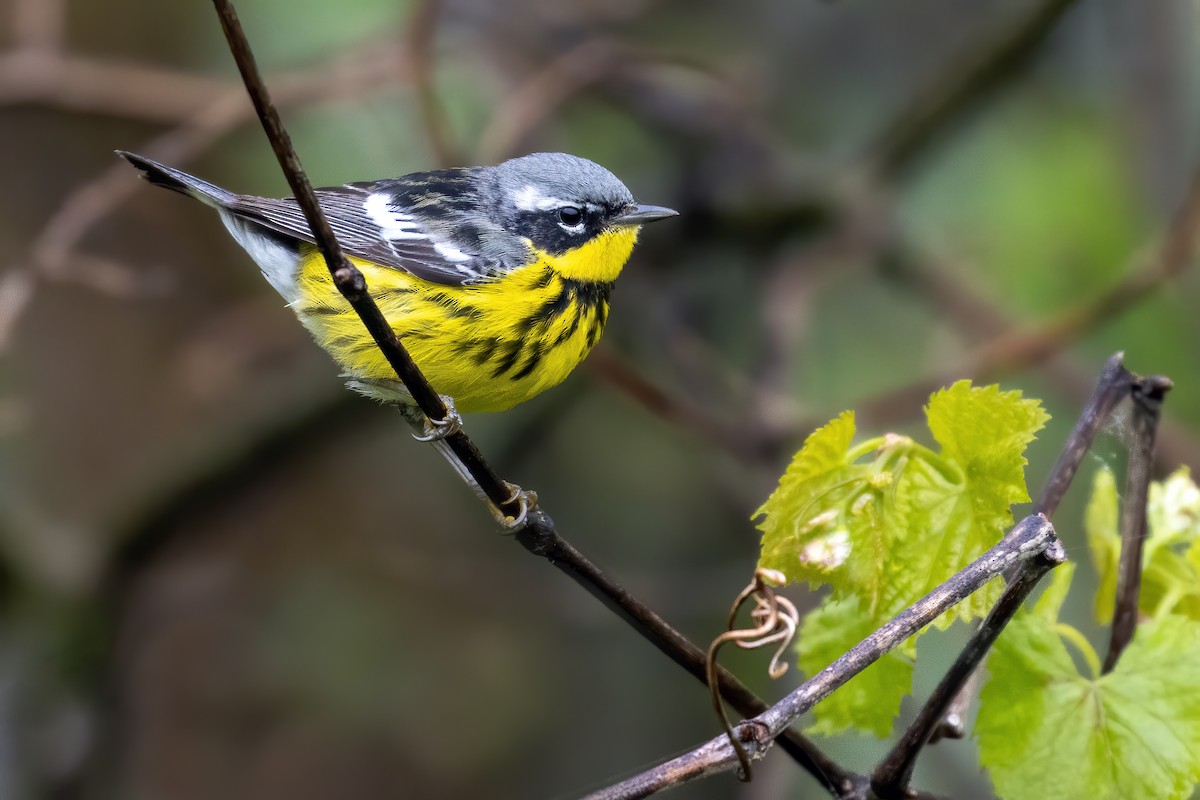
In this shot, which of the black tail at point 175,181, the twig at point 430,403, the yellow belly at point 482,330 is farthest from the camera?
the yellow belly at point 482,330

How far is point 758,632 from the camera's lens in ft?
4.46

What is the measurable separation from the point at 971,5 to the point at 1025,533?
13.7ft

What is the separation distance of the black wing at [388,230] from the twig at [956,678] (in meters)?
1.49

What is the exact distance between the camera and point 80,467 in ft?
14.6

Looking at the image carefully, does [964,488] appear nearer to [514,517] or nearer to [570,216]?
[514,517]

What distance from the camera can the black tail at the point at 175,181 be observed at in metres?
1.95

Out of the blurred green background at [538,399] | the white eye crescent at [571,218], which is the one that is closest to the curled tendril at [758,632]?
the white eye crescent at [571,218]

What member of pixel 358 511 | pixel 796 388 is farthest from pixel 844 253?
pixel 358 511

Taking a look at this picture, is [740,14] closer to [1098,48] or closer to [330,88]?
[1098,48]

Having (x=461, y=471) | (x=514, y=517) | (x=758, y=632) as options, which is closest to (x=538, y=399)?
(x=461, y=471)

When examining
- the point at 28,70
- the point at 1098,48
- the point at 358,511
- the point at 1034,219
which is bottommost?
the point at 358,511

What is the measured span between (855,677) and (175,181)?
1590mm

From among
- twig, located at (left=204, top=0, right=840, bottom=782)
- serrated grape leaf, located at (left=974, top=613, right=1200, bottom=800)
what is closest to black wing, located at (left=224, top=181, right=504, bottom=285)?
twig, located at (left=204, top=0, right=840, bottom=782)

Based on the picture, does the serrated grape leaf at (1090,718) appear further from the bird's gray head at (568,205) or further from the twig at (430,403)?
the bird's gray head at (568,205)
